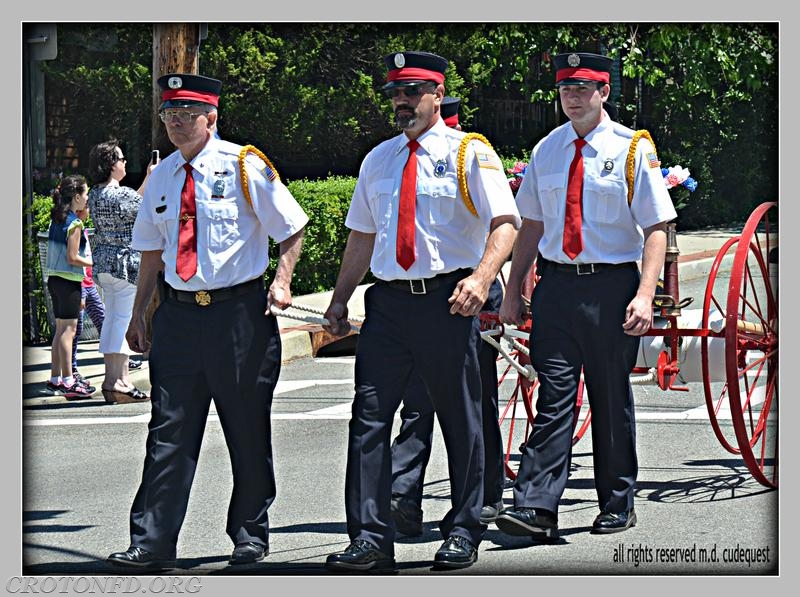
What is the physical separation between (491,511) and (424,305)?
1.25 metres

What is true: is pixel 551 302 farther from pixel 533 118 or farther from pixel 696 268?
pixel 696 268

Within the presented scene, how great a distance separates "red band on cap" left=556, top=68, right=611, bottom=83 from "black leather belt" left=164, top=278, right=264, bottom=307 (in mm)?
1618

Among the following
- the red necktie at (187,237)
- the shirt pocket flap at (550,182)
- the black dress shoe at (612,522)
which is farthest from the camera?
the black dress shoe at (612,522)

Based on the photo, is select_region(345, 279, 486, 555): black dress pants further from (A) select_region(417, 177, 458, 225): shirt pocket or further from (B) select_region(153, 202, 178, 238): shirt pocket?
(B) select_region(153, 202, 178, 238): shirt pocket

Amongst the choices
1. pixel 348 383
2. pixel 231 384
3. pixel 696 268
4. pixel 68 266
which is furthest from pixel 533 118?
pixel 696 268

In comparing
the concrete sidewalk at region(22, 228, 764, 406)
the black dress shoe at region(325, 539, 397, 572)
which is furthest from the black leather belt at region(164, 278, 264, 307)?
the concrete sidewalk at region(22, 228, 764, 406)

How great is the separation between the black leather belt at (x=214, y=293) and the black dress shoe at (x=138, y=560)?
1088 millimetres

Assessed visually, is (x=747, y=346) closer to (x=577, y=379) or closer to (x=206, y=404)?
(x=577, y=379)

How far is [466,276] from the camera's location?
7.20 m

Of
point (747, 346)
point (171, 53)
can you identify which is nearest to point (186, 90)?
point (747, 346)

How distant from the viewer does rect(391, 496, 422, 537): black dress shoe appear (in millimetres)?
7754

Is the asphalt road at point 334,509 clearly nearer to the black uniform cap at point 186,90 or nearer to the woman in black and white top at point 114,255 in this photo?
the woman in black and white top at point 114,255

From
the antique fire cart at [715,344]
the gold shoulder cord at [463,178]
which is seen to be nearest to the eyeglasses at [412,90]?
the gold shoulder cord at [463,178]

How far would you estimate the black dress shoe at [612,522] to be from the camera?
7672 millimetres
